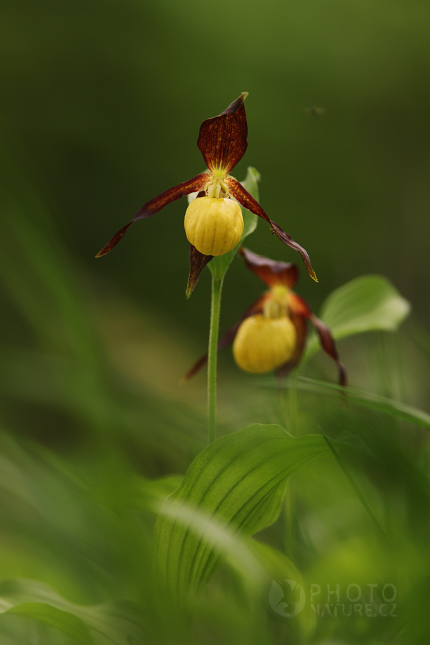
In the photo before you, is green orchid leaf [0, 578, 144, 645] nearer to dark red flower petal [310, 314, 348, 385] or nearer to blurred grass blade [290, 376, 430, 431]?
blurred grass blade [290, 376, 430, 431]

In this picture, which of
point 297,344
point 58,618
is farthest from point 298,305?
point 58,618

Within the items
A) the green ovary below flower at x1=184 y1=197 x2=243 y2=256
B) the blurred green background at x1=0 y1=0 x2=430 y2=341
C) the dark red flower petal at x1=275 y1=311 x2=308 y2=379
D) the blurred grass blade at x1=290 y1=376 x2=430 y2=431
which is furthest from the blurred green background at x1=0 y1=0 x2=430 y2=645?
the blurred grass blade at x1=290 y1=376 x2=430 y2=431

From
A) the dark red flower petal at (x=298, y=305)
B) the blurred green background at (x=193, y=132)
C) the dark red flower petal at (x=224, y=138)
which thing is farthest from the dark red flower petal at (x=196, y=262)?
the blurred green background at (x=193, y=132)

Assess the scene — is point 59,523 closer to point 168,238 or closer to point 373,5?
point 168,238

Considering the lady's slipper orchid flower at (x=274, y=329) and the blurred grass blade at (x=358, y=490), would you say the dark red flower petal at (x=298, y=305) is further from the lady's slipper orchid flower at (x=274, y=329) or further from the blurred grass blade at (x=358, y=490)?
the blurred grass blade at (x=358, y=490)

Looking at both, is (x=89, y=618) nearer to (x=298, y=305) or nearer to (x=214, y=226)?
(x=214, y=226)

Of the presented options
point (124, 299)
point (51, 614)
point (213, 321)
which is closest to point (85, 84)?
point (124, 299)
